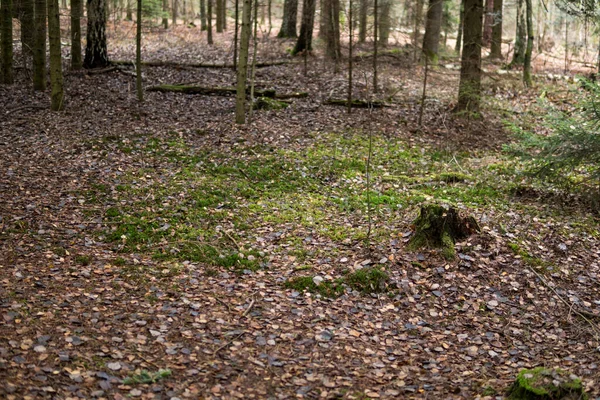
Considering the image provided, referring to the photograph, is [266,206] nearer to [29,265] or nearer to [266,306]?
[266,306]

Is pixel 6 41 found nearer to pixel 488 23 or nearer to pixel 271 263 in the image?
pixel 271 263

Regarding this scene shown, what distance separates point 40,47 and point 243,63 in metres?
5.94

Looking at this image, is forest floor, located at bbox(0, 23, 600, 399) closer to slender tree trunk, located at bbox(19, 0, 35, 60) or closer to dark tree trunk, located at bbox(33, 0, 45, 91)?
dark tree trunk, located at bbox(33, 0, 45, 91)

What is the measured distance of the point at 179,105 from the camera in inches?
589

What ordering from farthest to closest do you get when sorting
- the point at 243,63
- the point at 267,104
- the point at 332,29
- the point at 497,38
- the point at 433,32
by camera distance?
the point at 497,38, the point at 433,32, the point at 332,29, the point at 267,104, the point at 243,63

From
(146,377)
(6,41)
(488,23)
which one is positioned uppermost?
(488,23)

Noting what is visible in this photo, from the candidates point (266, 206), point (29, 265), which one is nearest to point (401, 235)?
point (266, 206)

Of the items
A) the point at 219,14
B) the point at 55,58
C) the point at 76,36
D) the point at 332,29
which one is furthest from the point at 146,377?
the point at 219,14

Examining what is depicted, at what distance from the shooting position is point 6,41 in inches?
576

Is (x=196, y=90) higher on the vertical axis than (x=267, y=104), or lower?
higher

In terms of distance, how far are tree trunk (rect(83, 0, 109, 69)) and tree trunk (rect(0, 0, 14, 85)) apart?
7.84ft

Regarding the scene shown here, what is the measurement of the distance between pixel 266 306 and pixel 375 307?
55.6 inches

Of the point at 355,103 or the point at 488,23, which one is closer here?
the point at 355,103

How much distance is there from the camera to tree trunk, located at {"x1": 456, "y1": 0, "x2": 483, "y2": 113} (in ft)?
45.2
